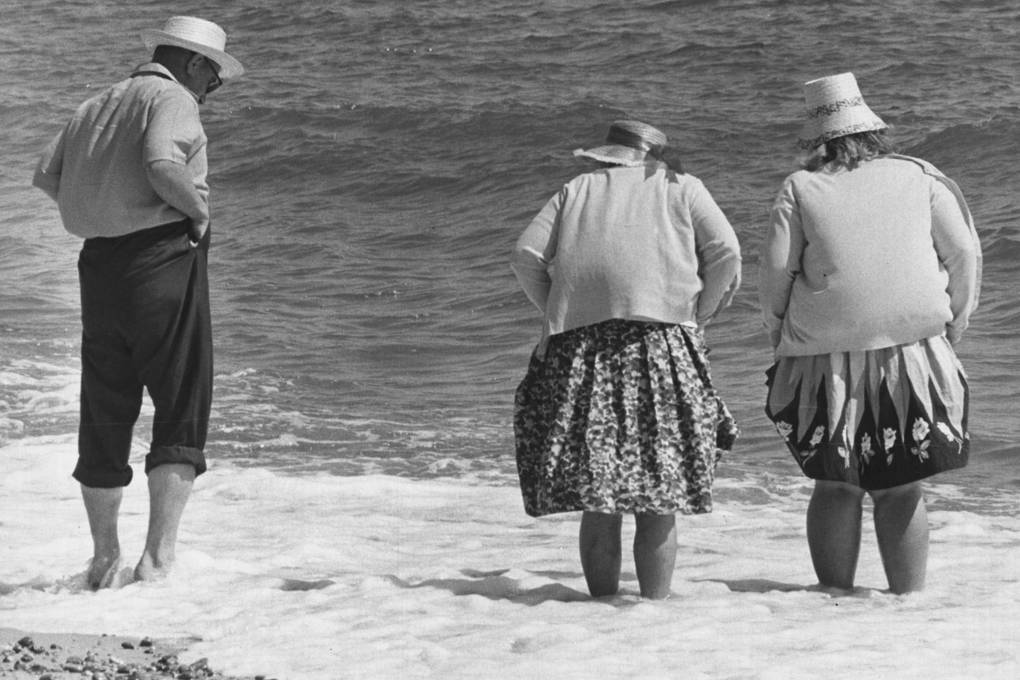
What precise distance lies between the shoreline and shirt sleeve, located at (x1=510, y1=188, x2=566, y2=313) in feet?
4.60

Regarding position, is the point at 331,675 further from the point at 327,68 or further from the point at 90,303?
the point at 327,68

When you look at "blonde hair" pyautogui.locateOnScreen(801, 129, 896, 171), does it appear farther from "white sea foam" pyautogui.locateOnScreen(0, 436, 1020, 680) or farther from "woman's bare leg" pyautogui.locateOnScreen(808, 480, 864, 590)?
"white sea foam" pyautogui.locateOnScreen(0, 436, 1020, 680)

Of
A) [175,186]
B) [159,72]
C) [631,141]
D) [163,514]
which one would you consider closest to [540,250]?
[631,141]

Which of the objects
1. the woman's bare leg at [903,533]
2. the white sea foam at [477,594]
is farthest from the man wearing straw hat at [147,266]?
the woman's bare leg at [903,533]

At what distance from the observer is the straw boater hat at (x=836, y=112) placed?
498 centimetres

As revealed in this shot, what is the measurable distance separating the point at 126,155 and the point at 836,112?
82.7 inches

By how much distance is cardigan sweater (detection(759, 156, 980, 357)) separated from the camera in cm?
491

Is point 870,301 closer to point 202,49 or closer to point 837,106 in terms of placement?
point 837,106

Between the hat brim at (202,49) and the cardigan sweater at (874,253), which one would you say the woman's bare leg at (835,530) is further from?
the hat brim at (202,49)

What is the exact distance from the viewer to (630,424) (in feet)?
16.2

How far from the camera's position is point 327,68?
2212 centimetres

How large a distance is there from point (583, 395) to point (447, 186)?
37.9 feet

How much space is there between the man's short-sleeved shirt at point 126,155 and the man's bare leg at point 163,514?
758 millimetres

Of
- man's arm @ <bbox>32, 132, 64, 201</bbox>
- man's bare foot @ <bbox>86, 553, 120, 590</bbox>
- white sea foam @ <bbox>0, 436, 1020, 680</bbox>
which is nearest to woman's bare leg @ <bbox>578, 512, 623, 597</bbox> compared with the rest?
white sea foam @ <bbox>0, 436, 1020, 680</bbox>
